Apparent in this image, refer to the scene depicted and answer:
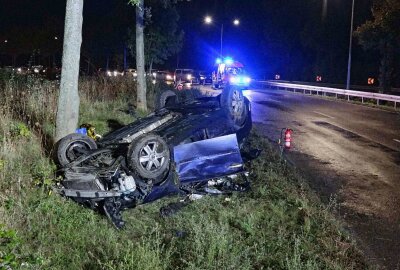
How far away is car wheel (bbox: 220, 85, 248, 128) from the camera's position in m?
7.66

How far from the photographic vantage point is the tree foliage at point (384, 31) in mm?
23609

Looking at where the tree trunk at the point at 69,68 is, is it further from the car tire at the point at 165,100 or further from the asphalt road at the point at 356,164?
the asphalt road at the point at 356,164

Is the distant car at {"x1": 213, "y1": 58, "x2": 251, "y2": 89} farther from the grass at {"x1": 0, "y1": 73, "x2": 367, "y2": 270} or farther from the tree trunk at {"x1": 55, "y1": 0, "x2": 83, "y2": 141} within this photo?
the grass at {"x1": 0, "y1": 73, "x2": 367, "y2": 270}

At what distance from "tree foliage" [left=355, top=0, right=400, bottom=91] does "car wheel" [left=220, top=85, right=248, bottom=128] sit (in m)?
18.5

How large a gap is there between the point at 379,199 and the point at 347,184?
958 mm

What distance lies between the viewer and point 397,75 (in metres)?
36.6

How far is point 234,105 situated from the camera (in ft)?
26.2

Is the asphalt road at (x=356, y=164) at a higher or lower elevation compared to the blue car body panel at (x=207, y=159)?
lower

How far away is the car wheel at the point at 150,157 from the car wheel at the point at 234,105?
6.50 ft

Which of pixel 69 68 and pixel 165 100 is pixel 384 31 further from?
pixel 69 68

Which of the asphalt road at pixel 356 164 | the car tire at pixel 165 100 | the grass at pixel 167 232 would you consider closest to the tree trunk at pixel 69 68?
the grass at pixel 167 232

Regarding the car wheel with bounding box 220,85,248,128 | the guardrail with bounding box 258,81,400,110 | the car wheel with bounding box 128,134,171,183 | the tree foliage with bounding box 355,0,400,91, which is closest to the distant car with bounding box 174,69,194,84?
the guardrail with bounding box 258,81,400,110

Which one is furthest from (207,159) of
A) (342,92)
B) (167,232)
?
(342,92)

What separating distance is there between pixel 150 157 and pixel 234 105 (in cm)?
267
